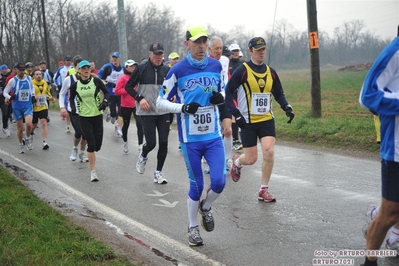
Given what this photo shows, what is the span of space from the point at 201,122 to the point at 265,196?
213 centimetres

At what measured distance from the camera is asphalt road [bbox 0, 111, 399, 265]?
5.48 metres

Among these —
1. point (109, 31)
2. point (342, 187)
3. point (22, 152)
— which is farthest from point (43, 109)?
point (109, 31)

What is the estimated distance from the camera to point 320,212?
267 inches

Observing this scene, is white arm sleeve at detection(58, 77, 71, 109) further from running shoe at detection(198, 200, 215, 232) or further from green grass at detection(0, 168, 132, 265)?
running shoe at detection(198, 200, 215, 232)

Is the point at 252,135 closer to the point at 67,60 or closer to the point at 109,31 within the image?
the point at 67,60

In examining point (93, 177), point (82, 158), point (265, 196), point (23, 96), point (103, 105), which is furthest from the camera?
point (23, 96)

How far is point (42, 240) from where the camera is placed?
584 cm

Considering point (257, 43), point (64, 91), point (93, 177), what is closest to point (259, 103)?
point (257, 43)

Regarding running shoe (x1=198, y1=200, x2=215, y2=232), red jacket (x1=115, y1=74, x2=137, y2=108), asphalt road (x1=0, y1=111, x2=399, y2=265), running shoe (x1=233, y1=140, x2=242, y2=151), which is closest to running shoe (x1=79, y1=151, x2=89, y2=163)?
asphalt road (x1=0, y1=111, x2=399, y2=265)

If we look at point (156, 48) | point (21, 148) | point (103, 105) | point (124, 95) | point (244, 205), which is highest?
point (156, 48)

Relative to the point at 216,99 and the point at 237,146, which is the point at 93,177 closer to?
the point at 237,146

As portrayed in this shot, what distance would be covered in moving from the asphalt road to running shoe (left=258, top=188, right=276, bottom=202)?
122mm

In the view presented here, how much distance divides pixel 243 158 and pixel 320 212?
1.56 meters

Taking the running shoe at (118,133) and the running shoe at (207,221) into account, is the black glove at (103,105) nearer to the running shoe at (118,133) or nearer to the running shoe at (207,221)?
the running shoe at (207,221)
